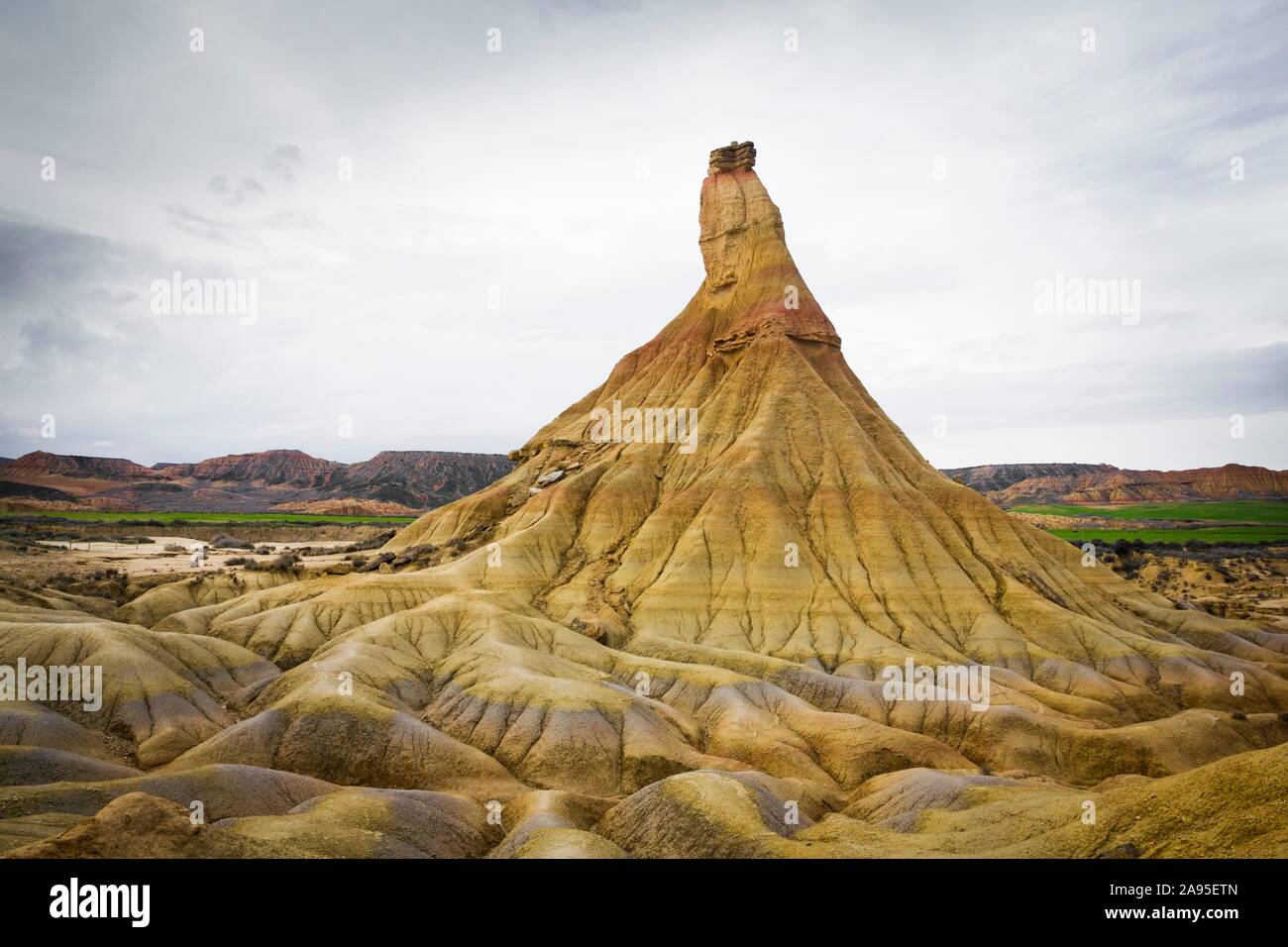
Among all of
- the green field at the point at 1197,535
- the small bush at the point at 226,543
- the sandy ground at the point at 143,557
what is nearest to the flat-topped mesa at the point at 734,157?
the sandy ground at the point at 143,557

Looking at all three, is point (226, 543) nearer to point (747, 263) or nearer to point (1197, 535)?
point (747, 263)

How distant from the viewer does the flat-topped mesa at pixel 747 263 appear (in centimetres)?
9312

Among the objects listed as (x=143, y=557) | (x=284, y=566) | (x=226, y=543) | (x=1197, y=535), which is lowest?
(x=1197, y=535)

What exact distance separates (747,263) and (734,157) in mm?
16671

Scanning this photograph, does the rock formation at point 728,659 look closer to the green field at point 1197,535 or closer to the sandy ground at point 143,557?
the sandy ground at point 143,557

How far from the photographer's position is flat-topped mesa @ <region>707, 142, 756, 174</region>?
10356 centimetres

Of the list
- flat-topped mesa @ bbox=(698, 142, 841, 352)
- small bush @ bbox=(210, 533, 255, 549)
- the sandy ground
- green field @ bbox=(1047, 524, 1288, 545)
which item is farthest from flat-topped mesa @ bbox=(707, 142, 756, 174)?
green field @ bbox=(1047, 524, 1288, 545)

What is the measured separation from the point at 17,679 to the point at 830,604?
5681cm

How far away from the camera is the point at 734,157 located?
104125 millimetres

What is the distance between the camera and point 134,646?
4822 centimetres

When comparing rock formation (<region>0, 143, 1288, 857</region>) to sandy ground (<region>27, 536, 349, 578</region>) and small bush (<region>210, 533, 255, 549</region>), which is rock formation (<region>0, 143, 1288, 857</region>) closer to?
sandy ground (<region>27, 536, 349, 578</region>)

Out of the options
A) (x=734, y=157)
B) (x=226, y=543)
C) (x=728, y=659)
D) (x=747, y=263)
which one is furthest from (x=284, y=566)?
(x=734, y=157)
